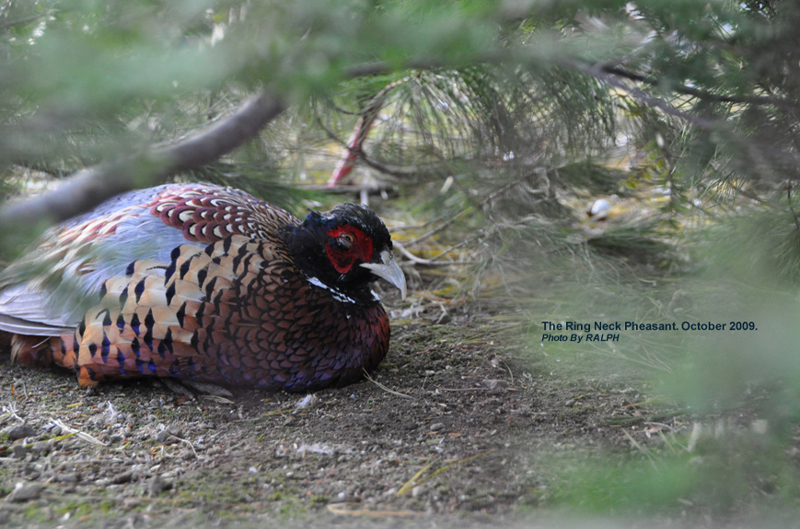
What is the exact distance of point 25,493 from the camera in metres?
1.61

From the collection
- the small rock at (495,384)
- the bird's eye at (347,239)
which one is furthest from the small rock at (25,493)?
the small rock at (495,384)

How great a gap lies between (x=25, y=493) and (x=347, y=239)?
4.70 ft

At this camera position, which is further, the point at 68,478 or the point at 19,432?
the point at 19,432

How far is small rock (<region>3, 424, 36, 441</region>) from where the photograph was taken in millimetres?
2016

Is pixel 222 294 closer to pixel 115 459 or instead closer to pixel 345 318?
pixel 345 318

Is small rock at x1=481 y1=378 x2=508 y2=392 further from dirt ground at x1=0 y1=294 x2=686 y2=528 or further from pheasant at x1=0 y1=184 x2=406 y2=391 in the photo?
pheasant at x1=0 y1=184 x2=406 y2=391

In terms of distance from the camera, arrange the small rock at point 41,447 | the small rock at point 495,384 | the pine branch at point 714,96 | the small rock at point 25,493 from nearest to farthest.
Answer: the pine branch at point 714,96, the small rock at point 25,493, the small rock at point 41,447, the small rock at point 495,384

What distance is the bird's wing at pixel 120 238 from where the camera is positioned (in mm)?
2338

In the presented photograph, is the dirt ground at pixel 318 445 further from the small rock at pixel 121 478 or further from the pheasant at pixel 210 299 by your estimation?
the pheasant at pixel 210 299

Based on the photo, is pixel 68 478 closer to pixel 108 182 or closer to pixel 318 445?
pixel 318 445

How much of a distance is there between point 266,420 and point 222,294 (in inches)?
21.2

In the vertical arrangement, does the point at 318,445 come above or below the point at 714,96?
below

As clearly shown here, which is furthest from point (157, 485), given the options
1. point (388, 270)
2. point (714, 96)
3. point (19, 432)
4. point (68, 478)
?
point (714, 96)

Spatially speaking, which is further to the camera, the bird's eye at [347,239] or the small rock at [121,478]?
the bird's eye at [347,239]
